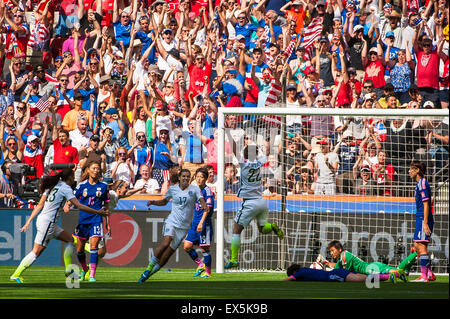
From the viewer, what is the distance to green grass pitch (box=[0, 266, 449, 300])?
1027 cm

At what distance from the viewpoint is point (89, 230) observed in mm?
13367

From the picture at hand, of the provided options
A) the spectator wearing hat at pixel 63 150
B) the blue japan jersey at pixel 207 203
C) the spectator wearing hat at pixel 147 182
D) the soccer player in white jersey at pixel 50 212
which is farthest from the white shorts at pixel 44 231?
the spectator wearing hat at pixel 63 150

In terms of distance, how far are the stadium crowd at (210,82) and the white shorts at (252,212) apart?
1.22m

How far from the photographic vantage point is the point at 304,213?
16109 mm

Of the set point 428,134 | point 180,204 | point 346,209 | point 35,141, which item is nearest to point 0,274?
point 180,204

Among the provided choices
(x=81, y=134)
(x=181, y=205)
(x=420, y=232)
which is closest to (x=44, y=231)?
(x=181, y=205)

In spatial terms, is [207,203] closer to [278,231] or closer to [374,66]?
[278,231]

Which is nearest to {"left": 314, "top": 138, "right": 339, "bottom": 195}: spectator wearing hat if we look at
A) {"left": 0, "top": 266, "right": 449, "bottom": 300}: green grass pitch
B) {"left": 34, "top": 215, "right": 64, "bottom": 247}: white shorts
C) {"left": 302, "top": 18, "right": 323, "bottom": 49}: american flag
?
{"left": 0, "top": 266, "right": 449, "bottom": 300}: green grass pitch

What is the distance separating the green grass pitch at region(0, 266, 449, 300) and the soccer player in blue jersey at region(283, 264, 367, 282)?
189mm

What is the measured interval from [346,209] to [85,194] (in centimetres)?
505

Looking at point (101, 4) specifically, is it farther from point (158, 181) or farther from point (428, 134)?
point (428, 134)

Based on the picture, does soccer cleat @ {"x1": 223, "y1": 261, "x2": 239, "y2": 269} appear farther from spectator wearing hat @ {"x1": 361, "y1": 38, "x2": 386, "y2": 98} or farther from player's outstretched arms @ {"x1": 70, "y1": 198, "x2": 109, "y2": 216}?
spectator wearing hat @ {"x1": 361, "y1": 38, "x2": 386, "y2": 98}

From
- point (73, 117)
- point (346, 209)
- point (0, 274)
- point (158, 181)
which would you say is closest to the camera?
point (0, 274)

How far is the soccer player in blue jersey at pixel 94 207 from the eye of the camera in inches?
519
